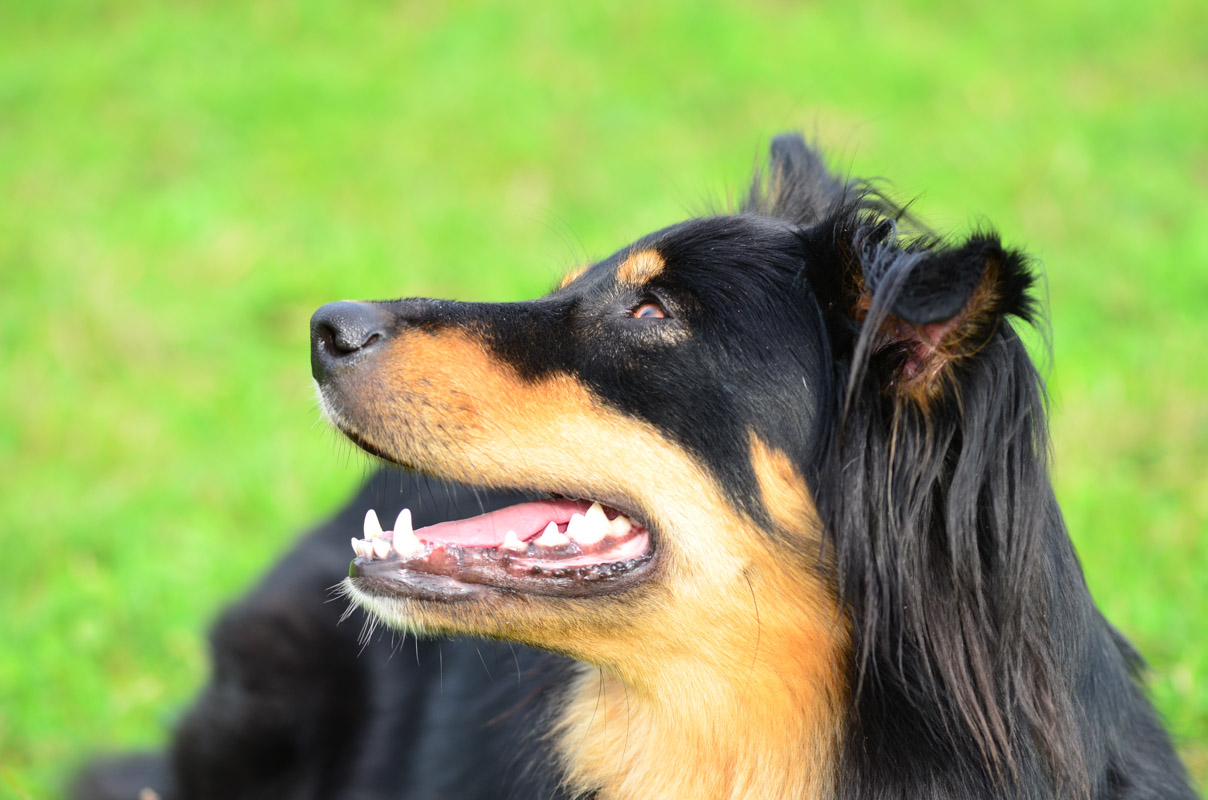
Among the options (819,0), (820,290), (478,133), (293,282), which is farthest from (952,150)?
(820,290)

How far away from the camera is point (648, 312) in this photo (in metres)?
2.56

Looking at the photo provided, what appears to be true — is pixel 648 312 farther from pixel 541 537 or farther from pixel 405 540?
pixel 405 540

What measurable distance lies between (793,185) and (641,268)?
851mm

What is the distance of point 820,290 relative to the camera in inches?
97.6

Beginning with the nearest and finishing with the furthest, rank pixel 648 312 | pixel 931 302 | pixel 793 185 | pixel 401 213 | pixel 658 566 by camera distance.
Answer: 1. pixel 931 302
2. pixel 658 566
3. pixel 648 312
4. pixel 793 185
5. pixel 401 213

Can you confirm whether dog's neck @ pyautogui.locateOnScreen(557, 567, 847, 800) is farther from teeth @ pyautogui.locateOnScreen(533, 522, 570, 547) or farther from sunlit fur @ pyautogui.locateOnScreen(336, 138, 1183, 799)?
teeth @ pyautogui.locateOnScreen(533, 522, 570, 547)

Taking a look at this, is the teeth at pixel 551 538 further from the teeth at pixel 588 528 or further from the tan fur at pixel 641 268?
the tan fur at pixel 641 268

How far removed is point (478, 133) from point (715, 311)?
324 inches

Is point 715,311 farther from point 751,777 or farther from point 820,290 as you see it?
point 751,777

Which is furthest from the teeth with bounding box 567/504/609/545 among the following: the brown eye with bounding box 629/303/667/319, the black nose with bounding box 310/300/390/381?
the black nose with bounding box 310/300/390/381

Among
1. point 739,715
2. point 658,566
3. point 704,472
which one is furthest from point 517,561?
point 739,715

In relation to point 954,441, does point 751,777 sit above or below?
below

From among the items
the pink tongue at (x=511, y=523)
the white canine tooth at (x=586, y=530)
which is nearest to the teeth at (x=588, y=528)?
the white canine tooth at (x=586, y=530)

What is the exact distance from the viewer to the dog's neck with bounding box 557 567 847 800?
2.41 m
